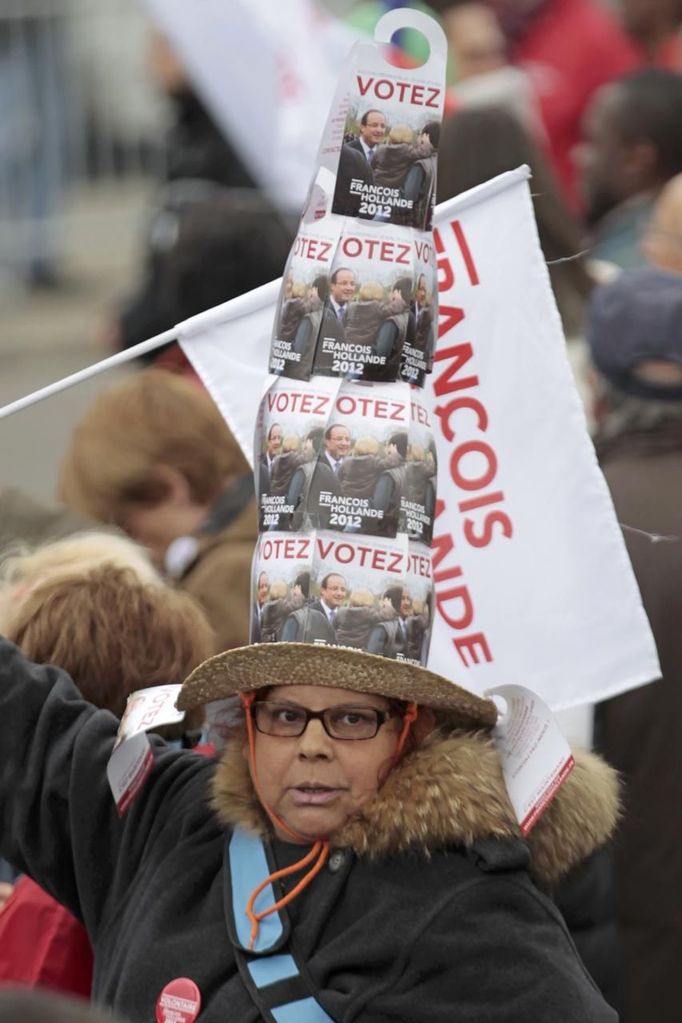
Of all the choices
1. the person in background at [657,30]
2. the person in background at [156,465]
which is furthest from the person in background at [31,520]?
the person in background at [657,30]

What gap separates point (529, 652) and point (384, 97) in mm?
1192

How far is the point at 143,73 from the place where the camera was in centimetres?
1320

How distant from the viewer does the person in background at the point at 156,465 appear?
17.0 ft

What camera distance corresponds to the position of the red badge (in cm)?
323

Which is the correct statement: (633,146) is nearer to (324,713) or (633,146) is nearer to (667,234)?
(667,234)

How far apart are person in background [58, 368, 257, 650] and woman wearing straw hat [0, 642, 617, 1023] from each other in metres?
1.68

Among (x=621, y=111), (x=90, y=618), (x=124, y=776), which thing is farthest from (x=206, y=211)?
(x=124, y=776)

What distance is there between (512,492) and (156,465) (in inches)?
54.1

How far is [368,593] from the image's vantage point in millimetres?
3293

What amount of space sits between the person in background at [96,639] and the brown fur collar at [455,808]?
462 mm

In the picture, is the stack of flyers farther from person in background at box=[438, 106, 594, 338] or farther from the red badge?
person in background at box=[438, 106, 594, 338]

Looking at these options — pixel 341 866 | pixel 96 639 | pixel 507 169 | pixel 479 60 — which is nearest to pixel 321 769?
pixel 341 866

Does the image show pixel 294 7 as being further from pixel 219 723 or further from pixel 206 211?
pixel 219 723

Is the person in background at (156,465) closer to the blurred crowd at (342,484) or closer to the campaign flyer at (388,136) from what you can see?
the blurred crowd at (342,484)
